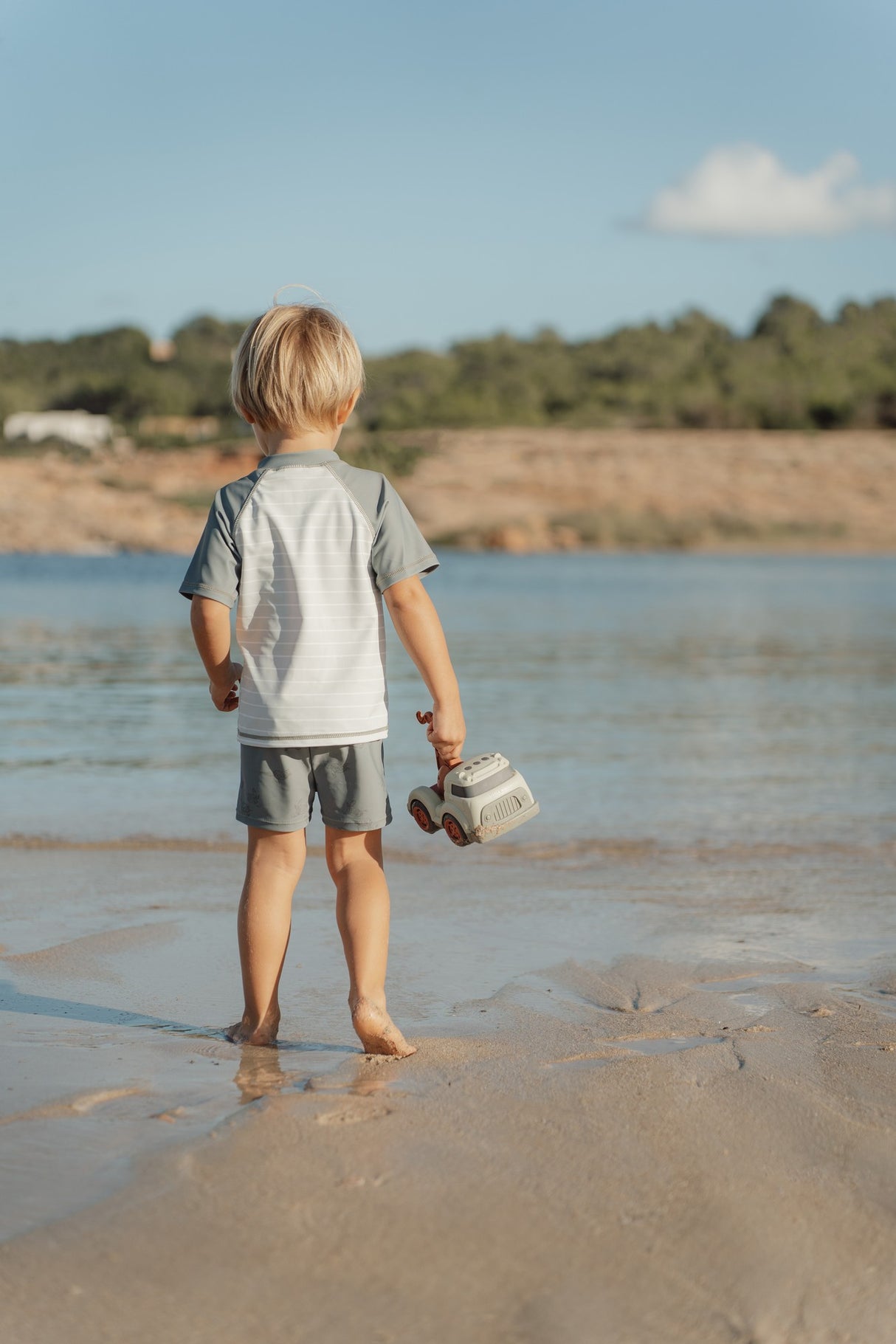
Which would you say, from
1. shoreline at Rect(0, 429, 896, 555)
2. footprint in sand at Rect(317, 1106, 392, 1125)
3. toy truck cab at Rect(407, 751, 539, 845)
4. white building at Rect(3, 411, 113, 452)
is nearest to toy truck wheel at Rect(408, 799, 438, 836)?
toy truck cab at Rect(407, 751, 539, 845)

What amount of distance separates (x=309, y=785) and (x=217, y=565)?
48cm

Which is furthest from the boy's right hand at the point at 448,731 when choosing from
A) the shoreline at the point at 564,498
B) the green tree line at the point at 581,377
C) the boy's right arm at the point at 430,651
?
the green tree line at the point at 581,377

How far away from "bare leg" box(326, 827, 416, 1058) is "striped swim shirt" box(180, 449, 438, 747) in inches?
10.2

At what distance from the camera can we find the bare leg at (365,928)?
282cm

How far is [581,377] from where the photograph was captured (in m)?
65.7

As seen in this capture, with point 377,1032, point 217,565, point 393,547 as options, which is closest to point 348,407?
point 393,547

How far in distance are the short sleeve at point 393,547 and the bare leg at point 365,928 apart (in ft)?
1.75

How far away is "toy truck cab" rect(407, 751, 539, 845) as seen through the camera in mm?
2814

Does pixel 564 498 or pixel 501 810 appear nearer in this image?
pixel 501 810

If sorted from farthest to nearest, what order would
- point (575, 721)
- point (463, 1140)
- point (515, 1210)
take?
point (575, 721), point (463, 1140), point (515, 1210)

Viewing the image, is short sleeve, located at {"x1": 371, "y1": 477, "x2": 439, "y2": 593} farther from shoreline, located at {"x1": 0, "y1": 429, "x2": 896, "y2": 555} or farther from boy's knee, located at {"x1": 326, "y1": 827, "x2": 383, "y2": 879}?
shoreline, located at {"x1": 0, "y1": 429, "x2": 896, "y2": 555}

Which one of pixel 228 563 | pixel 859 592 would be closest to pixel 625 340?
pixel 859 592

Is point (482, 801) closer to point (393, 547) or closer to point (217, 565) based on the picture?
point (393, 547)

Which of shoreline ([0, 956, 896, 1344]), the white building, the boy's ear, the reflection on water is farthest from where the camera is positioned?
the white building
